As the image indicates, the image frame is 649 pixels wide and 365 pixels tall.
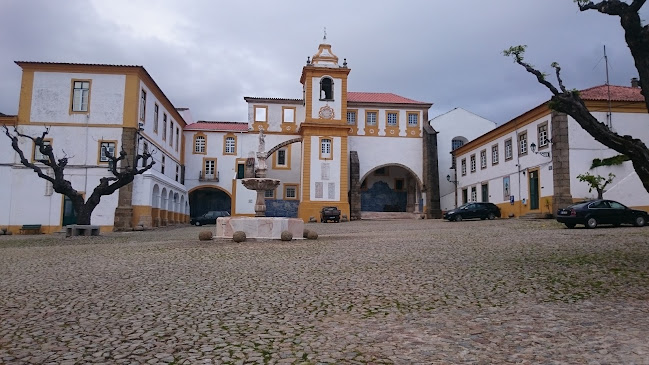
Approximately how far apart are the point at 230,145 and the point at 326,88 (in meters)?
9.89

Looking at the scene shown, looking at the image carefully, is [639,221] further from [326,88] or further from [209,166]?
[209,166]

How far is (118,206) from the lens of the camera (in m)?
28.7

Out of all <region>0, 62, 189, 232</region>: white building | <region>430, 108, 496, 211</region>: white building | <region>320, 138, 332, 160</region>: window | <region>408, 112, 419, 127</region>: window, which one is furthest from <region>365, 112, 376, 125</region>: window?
<region>0, 62, 189, 232</region>: white building

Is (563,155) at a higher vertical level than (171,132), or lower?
lower

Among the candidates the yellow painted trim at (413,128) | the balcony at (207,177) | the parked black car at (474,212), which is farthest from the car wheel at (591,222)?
the balcony at (207,177)

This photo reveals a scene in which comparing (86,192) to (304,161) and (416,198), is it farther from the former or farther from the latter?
(416,198)

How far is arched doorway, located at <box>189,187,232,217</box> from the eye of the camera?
44781mm

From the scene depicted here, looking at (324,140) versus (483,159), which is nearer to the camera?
(483,159)

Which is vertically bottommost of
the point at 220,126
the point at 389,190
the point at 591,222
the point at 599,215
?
the point at 591,222

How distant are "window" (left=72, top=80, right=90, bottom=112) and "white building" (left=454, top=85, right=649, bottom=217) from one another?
25.2 m

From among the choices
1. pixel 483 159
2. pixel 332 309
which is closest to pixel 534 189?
pixel 483 159

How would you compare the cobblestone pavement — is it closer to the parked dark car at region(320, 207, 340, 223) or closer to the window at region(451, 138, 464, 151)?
the parked dark car at region(320, 207, 340, 223)

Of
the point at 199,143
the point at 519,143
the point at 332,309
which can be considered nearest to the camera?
the point at 332,309

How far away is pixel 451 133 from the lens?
4475 cm
